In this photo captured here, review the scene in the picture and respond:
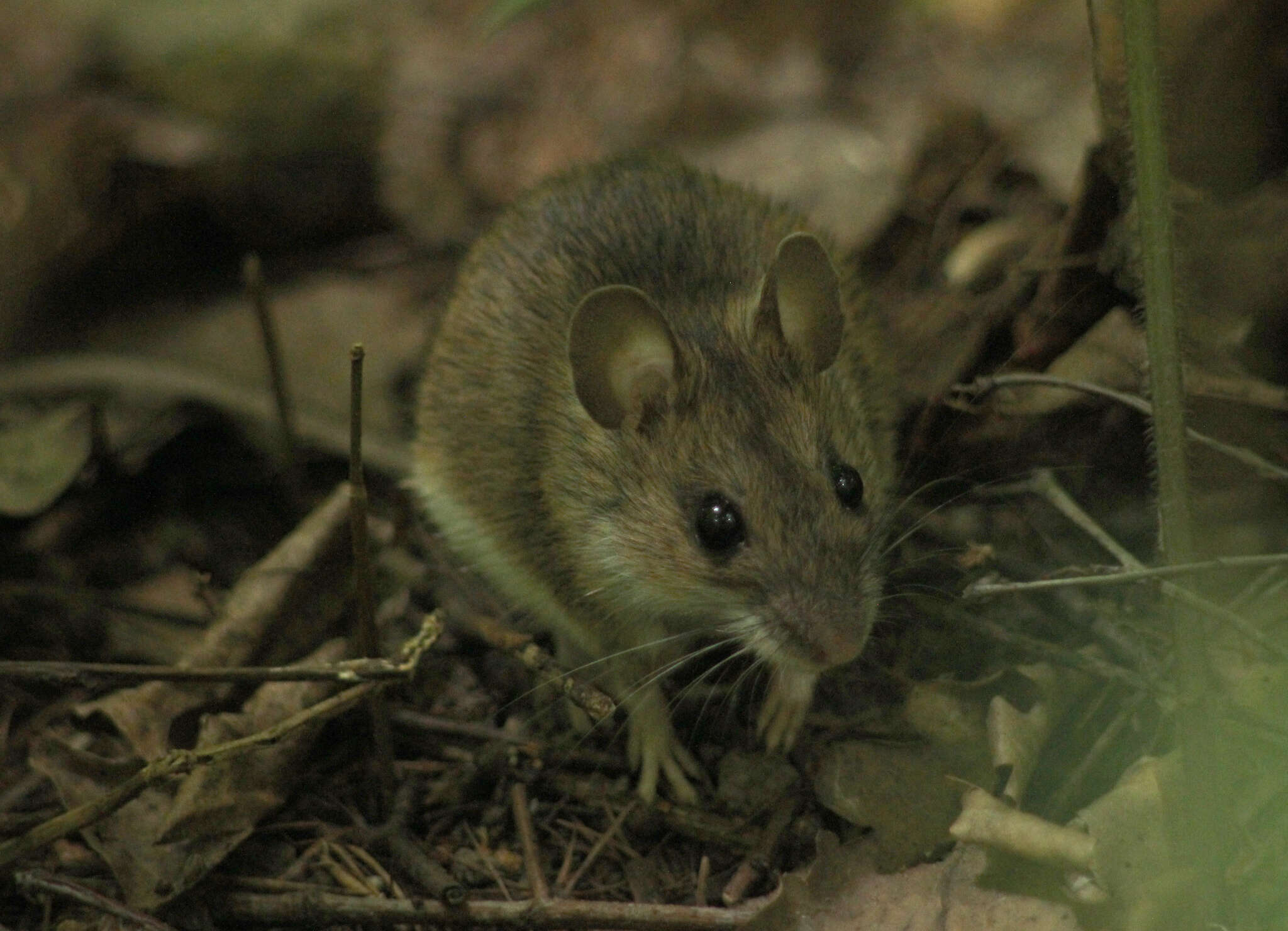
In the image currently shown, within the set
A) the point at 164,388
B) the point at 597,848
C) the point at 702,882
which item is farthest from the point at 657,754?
the point at 164,388

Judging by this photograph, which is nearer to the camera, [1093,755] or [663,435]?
[1093,755]

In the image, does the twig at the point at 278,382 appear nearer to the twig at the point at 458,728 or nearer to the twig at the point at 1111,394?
the twig at the point at 458,728

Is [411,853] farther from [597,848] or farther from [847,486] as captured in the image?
[847,486]

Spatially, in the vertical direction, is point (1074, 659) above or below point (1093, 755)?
above

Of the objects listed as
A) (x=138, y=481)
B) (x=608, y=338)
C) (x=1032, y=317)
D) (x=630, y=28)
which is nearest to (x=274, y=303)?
(x=138, y=481)

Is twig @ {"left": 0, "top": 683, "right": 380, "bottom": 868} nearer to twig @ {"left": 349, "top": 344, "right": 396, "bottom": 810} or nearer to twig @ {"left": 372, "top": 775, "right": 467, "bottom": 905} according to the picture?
twig @ {"left": 349, "top": 344, "right": 396, "bottom": 810}

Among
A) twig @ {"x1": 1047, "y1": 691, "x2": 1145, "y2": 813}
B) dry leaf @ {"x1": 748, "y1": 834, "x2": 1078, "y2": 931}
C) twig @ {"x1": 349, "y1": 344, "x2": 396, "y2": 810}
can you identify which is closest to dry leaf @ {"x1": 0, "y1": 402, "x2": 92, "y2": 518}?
twig @ {"x1": 349, "y1": 344, "x2": 396, "y2": 810}
